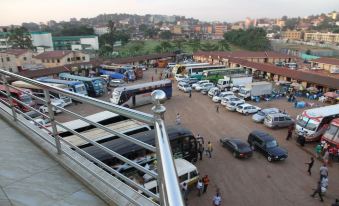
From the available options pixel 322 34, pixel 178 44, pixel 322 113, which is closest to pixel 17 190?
pixel 322 113

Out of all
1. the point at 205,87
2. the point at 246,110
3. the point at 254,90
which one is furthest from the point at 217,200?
the point at 205,87

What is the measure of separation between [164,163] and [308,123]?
16616mm

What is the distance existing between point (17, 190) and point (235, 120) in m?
18.2

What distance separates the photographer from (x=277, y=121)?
17.4m

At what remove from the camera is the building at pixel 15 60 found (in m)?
35.3

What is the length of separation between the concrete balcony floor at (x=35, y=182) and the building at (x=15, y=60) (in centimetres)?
3664

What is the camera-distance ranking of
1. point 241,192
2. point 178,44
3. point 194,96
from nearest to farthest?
point 241,192, point 194,96, point 178,44

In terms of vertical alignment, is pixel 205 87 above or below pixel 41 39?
below

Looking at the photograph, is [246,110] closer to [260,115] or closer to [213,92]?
[260,115]

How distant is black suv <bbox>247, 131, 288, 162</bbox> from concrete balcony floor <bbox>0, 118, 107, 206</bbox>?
39.4 feet

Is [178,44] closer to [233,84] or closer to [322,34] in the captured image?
[233,84]

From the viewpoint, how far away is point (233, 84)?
2941 centimetres

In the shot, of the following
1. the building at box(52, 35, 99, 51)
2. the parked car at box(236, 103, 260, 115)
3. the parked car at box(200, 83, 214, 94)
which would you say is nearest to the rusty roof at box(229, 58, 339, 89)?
the parked car at box(200, 83, 214, 94)

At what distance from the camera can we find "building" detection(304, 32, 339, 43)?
317ft
